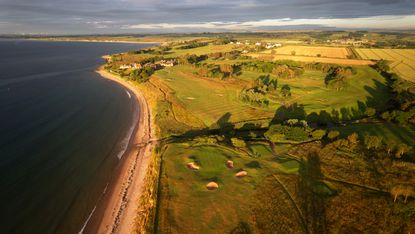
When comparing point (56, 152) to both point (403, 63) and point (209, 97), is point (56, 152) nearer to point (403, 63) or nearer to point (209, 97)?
point (209, 97)

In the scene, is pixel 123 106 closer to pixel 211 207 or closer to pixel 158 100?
pixel 158 100

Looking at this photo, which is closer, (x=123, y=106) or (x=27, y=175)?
(x=27, y=175)

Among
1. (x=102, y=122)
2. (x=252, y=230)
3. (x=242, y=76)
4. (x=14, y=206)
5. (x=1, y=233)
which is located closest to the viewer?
(x=252, y=230)

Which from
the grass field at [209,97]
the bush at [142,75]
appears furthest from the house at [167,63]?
the grass field at [209,97]

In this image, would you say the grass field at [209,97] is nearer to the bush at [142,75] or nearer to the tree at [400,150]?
the bush at [142,75]

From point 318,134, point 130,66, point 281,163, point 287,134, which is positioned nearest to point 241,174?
point 281,163

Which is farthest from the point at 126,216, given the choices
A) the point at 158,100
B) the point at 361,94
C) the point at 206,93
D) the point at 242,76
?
the point at 242,76

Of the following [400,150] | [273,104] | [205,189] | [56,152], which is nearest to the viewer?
[205,189]
